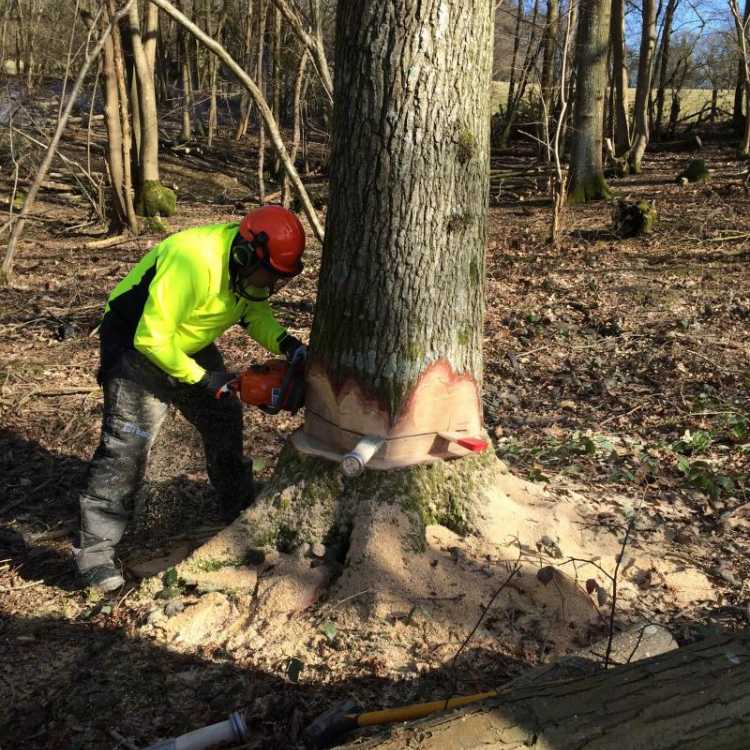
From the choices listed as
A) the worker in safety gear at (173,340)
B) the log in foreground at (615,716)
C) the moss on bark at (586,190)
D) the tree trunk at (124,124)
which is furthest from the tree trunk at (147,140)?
the log in foreground at (615,716)

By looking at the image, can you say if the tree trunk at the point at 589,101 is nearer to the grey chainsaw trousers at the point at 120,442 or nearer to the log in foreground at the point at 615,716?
the grey chainsaw trousers at the point at 120,442

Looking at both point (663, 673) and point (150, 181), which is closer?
point (663, 673)

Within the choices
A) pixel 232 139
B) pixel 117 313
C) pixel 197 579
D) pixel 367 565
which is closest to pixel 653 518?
pixel 367 565

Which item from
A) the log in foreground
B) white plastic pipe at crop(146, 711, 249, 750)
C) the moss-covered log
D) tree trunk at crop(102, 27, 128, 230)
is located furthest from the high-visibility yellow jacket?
tree trunk at crop(102, 27, 128, 230)

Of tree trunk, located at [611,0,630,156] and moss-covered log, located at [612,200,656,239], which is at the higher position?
tree trunk, located at [611,0,630,156]

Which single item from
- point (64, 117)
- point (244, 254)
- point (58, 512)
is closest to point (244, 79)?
point (64, 117)

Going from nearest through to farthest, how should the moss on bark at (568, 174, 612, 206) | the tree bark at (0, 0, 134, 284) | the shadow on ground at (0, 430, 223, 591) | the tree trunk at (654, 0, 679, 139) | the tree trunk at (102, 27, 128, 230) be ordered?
the shadow on ground at (0, 430, 223, 591), the tree bark at (0, 0, 134, 284), the tree trunk at (102, 27, 128, 230), the moss on bark at (568, 174, 612, 206), the tree trunk at (654, 0, 679, 139)

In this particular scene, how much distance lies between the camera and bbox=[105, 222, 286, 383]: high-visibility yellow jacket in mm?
3383

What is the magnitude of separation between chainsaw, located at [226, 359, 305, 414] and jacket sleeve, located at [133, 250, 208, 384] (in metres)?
0.38

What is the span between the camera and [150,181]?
12.5 meters

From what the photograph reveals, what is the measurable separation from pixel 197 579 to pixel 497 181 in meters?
12.7

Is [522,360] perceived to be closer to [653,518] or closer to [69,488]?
[653,518]

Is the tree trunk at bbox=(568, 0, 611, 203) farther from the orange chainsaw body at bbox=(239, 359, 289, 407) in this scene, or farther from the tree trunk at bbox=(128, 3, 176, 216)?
the orange chainsaw body at bbox=(239, 359, 289, 407)

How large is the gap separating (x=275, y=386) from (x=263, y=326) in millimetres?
578
